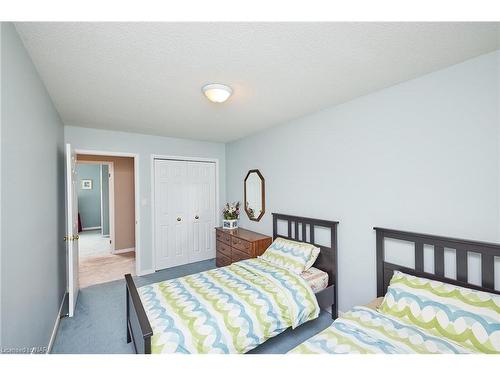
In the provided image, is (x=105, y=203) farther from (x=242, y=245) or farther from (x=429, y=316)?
(x=429, y=316)

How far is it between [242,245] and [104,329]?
6.01 ft

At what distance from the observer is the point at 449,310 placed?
1.40 metres

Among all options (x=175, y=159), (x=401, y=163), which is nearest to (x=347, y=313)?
(x=401, y=163)

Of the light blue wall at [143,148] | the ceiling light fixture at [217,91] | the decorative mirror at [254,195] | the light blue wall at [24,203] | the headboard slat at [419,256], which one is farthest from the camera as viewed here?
the decorative mirror at [254,195]

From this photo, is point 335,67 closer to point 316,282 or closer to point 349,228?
point 349,228

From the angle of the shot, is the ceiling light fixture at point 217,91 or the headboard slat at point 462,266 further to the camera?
the ceiling light fixture at point 217,91

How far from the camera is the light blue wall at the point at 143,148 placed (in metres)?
3.33

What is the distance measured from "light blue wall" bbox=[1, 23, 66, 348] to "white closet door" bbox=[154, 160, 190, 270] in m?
1.81

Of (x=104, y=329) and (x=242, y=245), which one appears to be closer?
(x=104, y=329)

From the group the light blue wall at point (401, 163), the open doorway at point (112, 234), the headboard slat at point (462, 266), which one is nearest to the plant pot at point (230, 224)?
the light blue wall at point (401, 163)

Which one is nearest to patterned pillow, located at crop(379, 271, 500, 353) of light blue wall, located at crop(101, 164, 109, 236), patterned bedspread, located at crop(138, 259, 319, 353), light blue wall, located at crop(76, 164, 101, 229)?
patterned bedspread, located at crop(138, 259, 319, 353)

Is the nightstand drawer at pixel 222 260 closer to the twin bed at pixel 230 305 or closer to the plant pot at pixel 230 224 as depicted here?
the plant pot at pixel 230 224

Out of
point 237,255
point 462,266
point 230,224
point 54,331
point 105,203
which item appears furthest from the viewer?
point 105,203

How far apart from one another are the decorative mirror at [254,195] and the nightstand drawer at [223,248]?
0.62m
